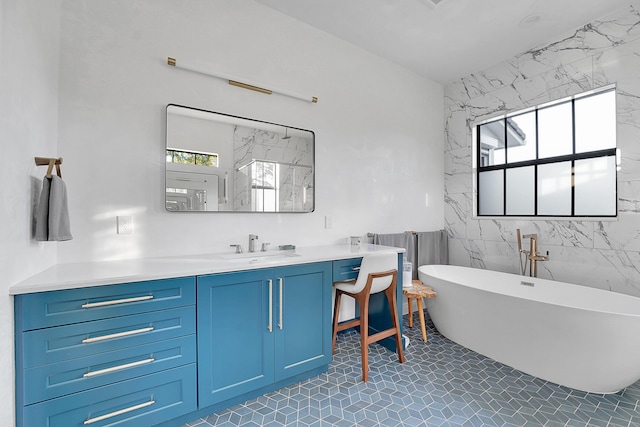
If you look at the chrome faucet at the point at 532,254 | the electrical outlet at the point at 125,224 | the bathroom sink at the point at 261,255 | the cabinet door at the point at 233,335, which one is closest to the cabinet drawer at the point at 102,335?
the cabinet door at the point at 233,335

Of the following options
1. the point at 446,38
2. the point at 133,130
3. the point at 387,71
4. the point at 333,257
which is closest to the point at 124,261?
the point at 133,130

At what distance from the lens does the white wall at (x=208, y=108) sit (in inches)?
69.5

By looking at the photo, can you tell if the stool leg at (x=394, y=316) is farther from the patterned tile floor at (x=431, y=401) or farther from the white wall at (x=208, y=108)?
the white wall at (x=208, y=108)

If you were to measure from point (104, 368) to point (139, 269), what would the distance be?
48 centimetres

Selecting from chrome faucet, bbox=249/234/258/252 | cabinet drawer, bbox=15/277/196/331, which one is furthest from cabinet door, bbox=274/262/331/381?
cabinet drawer, bbox=15/277/196/331

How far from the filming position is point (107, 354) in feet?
4.41

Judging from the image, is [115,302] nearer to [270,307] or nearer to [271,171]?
[270,307]

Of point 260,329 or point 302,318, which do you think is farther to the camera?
point 302,318

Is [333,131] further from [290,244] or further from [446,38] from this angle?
[446,38]

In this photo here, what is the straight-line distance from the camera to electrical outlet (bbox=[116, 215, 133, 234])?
6.03 ft

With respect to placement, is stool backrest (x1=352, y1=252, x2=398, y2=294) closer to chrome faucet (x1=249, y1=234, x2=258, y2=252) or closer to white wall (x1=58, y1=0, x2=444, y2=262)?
white wall (x1=58, y1=0, x2=444, y2=262)

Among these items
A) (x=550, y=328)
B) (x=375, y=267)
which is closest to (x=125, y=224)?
(x=375, y=267)

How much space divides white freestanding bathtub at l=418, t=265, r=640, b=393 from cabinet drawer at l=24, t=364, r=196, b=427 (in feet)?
7.12

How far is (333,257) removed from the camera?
2123 mm
